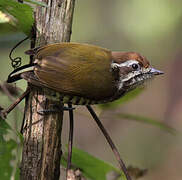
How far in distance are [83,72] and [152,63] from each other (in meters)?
4.34

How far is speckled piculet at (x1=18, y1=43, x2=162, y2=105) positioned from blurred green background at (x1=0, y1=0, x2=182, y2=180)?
304cm

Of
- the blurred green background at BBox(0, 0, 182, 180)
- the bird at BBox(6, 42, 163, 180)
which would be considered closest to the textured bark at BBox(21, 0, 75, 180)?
the bird at BBox(6, 42, 163, 180)

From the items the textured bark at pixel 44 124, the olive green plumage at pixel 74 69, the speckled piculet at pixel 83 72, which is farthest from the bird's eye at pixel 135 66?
the textured bark at pixel 44 124

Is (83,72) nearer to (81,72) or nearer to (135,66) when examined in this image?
(81,72)

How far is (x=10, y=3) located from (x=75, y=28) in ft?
15.3

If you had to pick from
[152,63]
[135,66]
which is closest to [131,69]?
[135,66]

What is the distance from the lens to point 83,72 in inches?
100

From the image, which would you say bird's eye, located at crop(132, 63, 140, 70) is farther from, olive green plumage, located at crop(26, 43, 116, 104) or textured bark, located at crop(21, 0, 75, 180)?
textured bark, located at crop(21, 0, 75, 180)

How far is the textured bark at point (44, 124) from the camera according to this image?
2191 mm

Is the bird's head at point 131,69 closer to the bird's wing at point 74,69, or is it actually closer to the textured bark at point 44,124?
the bird's wing at point 74,69

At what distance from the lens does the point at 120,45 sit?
A: 6.85m

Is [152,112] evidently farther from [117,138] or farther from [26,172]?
[26,172]

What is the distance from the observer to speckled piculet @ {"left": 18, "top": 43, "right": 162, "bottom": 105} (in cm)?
241

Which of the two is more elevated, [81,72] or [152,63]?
[81,72]
